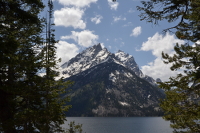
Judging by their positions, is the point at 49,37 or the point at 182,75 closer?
the point at 182,75

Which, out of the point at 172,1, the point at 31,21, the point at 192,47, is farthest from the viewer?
the point at 192,47

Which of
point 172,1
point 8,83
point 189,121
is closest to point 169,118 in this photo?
point 189,121

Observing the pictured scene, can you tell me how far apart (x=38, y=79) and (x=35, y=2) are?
6.00 m

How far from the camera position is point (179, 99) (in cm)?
1283

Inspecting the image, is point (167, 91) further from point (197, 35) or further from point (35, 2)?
point (35, 2)

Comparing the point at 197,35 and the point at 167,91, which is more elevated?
the point at 197,35

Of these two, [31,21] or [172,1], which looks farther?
[31,21]

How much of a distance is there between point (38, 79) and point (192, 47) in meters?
12.0

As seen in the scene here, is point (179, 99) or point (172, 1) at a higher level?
point (172, 1)

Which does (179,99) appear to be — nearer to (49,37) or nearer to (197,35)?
(197,35)

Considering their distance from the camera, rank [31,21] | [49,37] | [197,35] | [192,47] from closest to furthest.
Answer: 1. [31,21]
2. [197,35]
3. [192,47]
4. [49,37]

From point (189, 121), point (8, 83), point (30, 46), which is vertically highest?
point (30, 46)

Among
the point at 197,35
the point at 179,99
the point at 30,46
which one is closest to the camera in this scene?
the point at 197,35

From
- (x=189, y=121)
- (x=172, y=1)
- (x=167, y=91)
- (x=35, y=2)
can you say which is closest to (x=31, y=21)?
(x=35, y=2)
